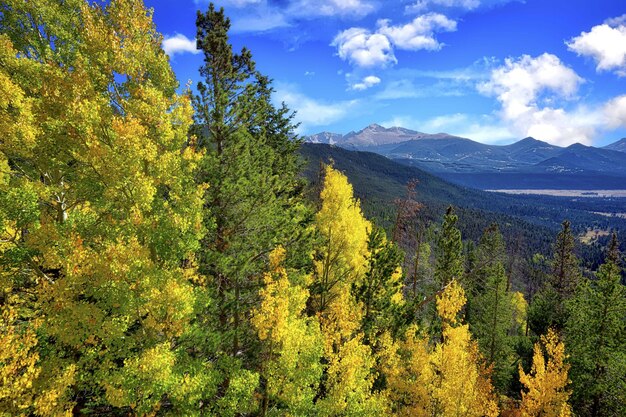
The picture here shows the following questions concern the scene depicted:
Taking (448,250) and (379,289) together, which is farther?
(448,250)

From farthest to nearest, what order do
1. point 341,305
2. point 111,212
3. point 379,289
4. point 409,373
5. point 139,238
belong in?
point 409,373 < point 379,289 < point 341,305 < point 111,212 < point 139,238

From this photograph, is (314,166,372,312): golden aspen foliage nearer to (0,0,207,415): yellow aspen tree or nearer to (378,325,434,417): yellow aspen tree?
(378,325,434,417): yellow aspen tree

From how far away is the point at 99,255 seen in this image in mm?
8969

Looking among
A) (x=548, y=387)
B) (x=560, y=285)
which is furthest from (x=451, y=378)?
(x=560, y=285)

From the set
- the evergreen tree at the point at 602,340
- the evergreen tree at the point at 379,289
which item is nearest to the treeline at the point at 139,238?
the evergreen tree at the point at 379,289

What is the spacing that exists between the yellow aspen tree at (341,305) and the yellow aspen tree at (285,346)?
2.45m

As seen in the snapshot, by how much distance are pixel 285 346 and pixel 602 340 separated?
88.7 ft

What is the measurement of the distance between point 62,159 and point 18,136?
1162 mm

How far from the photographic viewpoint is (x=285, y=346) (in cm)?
1297

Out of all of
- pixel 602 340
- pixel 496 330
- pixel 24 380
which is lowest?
pixel 496 330

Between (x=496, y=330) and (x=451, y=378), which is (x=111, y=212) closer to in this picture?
(x=451, y=378)

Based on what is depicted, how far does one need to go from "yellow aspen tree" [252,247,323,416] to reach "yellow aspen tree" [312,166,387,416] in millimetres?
2454

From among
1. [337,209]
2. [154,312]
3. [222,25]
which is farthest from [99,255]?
[337,209]

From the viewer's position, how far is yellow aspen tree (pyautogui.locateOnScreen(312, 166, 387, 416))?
52.1ft
